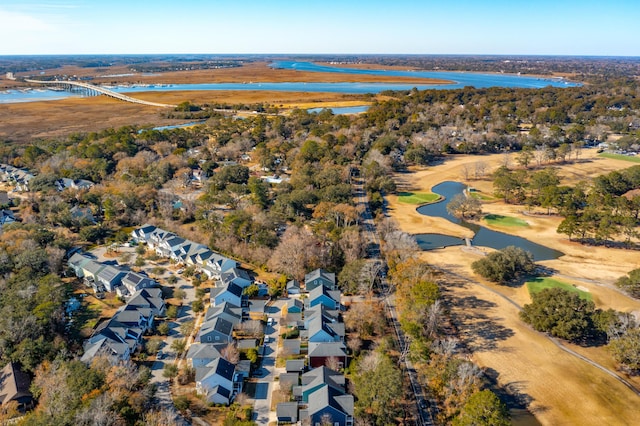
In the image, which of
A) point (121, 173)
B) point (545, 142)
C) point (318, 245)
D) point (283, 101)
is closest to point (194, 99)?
point (283, 101)

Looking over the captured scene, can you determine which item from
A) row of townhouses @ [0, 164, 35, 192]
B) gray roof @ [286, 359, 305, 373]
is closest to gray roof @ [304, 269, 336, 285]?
gray roof @ [286, 359, 305, 373]

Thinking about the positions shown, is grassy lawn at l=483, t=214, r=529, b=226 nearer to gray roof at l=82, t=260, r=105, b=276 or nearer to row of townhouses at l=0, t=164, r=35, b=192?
gray roof at l=82, t=260, r=105, b=276

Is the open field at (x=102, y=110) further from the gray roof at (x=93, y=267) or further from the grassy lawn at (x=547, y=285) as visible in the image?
the grassy lawn at (x=547, y=285)

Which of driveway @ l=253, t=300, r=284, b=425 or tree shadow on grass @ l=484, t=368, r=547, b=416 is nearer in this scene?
driveway @ l=253, t=300, r=284, b=425

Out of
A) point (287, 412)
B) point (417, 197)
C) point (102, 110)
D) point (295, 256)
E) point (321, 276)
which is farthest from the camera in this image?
point (102, 110)

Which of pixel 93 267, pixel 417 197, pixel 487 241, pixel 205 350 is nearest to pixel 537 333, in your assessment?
pixel 487 241

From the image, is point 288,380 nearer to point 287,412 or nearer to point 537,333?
point 287,412
